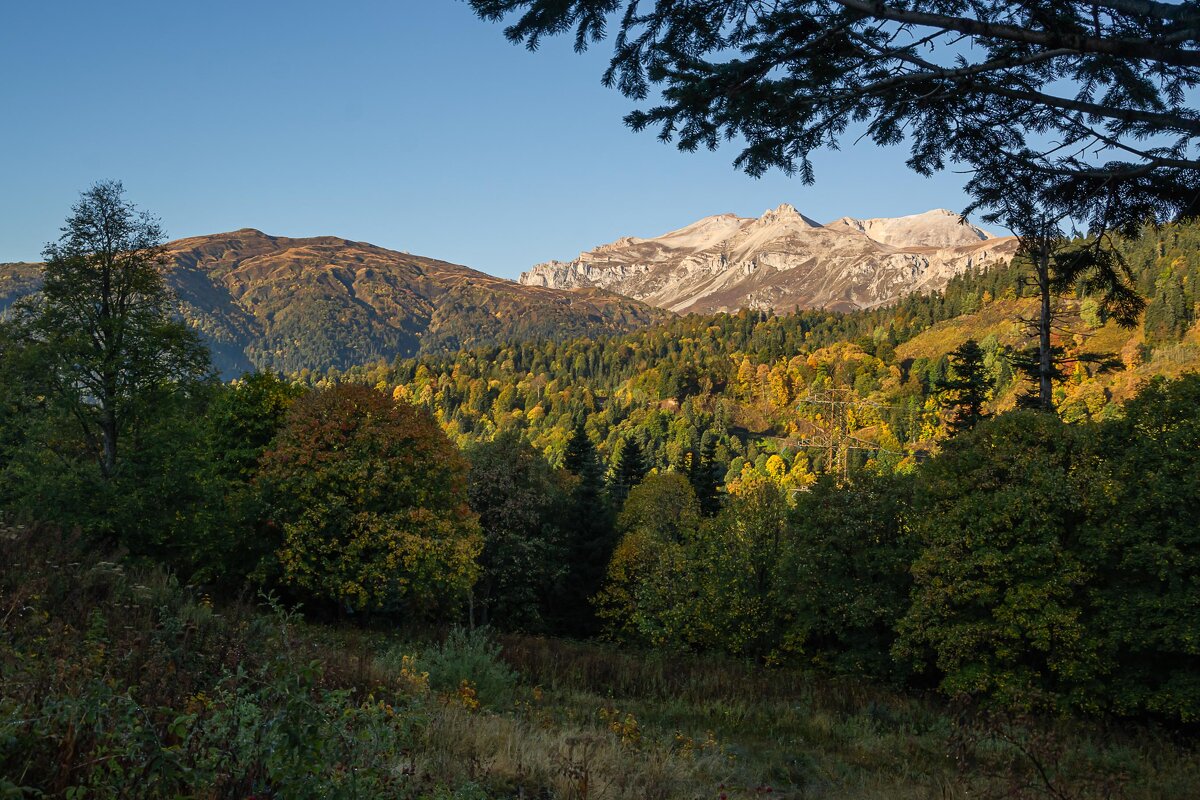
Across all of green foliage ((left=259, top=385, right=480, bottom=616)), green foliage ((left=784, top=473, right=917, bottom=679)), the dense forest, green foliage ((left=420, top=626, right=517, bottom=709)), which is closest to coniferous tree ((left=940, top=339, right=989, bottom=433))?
the dense forest

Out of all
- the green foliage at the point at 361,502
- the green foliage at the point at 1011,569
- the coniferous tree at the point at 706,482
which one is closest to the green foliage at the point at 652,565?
the coniferous tree at the point at 706,482

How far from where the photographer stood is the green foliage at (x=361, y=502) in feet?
87.3

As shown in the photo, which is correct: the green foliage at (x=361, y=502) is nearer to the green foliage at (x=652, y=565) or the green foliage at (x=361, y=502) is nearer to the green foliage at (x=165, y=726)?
the green foliage at (x=652, y=565)

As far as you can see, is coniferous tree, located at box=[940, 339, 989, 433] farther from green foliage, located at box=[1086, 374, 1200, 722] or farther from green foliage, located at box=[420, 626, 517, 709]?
green foliage, located at box=[420, 626, 517, 709]

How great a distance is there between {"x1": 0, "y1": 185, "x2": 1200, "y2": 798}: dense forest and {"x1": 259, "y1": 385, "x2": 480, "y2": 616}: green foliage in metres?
0.12

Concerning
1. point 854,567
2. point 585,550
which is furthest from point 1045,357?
point 585,550

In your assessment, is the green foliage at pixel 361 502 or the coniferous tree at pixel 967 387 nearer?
the green foliage at pixel 361 502

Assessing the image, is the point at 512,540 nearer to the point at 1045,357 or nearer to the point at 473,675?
the point at 1045,357

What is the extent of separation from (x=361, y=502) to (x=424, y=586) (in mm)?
3996

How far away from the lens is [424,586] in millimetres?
27891

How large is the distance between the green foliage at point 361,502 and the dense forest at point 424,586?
12 centimetres

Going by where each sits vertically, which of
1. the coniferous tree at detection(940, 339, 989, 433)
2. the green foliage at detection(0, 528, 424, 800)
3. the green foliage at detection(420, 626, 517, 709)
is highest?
the coniferous tree at detection(940, 339, 989, 433)

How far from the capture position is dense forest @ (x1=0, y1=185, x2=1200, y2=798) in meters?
4.64

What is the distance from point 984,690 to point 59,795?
2348cm
